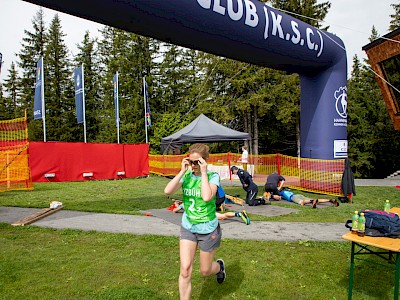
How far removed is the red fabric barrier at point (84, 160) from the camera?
55.8 feet

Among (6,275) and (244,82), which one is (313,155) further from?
(244,82)

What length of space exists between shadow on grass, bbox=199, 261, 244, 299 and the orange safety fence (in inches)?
295

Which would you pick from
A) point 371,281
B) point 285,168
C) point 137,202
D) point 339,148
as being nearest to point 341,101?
point 339,148

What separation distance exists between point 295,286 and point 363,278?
3.22ft

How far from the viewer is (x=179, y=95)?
1475 inches

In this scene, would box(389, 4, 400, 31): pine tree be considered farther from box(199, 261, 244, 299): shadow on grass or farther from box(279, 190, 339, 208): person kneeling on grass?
box(199, 261, 244, 299): shadow on grass

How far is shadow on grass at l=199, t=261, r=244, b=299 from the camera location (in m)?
3.85

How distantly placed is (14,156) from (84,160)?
17.6 feet

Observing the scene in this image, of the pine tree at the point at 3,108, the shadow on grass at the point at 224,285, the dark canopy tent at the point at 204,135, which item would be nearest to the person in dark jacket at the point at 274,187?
the dark canopy tent at the point at 204,135

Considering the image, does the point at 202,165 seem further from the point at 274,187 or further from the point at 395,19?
the point at 395,19

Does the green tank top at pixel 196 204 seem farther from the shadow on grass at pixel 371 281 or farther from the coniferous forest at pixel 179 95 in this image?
the coniferous forest at pixel 179 95

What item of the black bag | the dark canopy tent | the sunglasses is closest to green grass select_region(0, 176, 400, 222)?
the dark canopy tent

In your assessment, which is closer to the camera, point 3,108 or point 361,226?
point 361,226

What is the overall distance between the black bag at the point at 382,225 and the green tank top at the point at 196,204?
1638 millimetres
